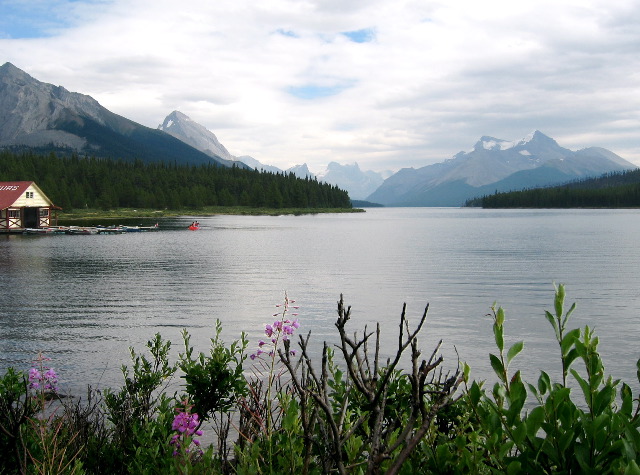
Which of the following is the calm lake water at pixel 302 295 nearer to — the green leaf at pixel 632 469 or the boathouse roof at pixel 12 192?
the green leaf at pixel 632 469

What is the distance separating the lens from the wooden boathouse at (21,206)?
79188 mm

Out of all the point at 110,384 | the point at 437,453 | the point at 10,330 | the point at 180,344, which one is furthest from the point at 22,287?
the point at 437,453

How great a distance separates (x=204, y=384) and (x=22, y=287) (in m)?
28.4

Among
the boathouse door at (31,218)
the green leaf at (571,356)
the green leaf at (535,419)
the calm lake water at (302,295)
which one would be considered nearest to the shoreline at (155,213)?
the boathouse door at (31,218)

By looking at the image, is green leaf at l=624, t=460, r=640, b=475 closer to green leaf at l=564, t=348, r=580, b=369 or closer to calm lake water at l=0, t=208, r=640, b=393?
green leaf at l=564, t=348, r=580, b=369

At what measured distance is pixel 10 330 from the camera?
20.2 meters

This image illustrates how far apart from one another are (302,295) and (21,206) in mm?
66634

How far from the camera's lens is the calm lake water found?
1750cm

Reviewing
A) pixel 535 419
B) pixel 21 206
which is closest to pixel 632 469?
pixel 535 419

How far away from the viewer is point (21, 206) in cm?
8025

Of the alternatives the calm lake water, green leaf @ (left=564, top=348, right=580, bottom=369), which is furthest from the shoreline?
green leaf @ (left=564, top=348, right=580, bottom=369)

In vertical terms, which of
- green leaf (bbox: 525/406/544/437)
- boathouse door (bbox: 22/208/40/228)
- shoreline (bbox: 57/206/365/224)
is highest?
shoreline (bbox: 57/206/365/224)

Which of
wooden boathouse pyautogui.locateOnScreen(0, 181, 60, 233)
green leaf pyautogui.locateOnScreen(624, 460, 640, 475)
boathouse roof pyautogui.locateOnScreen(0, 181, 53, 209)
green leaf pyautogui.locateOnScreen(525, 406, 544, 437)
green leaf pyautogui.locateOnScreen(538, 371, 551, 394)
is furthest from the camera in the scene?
wooden boathouse pyautogui.locateOnScreen(0, 181, 60, 233)

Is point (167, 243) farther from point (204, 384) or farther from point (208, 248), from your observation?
point (204, 384)
